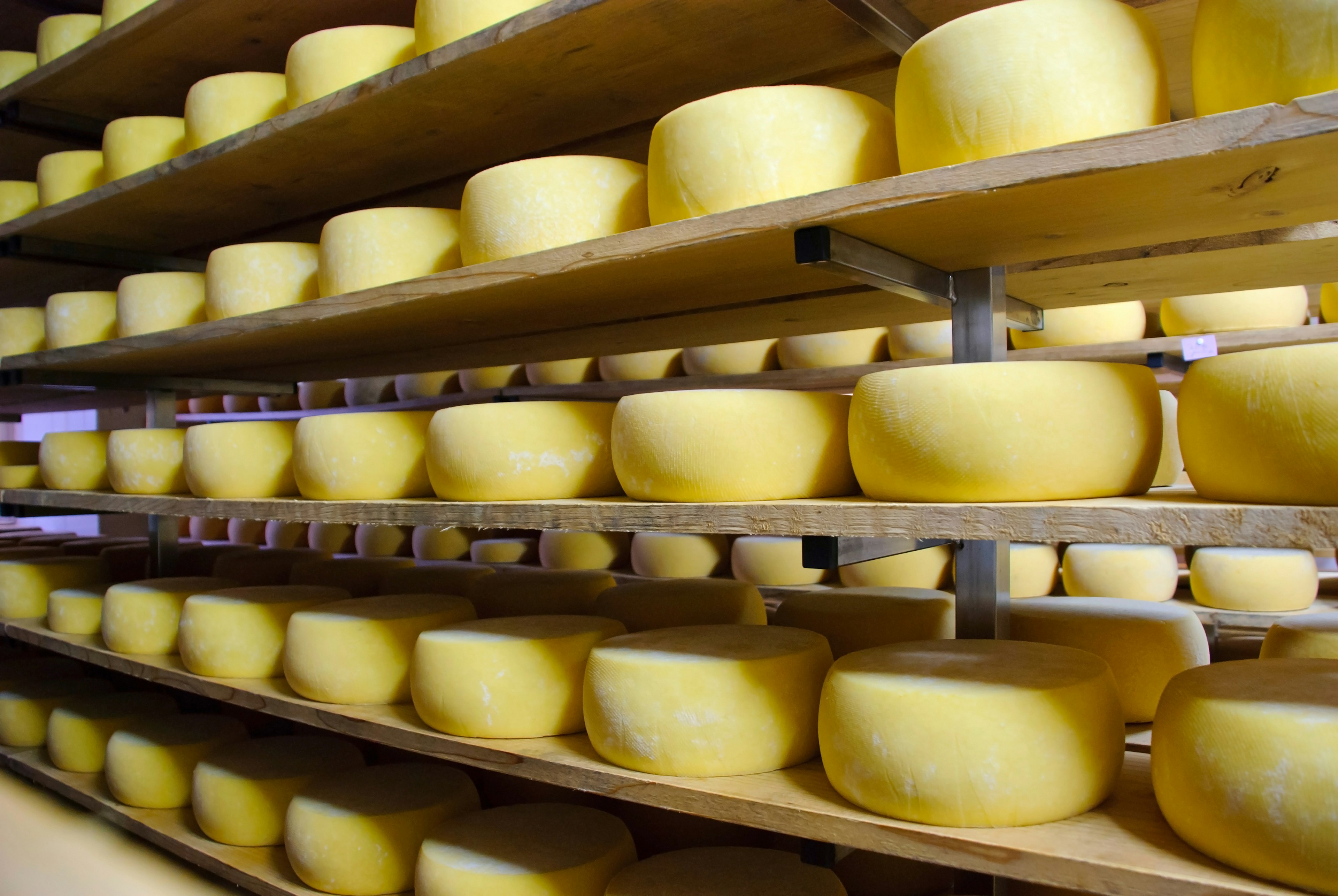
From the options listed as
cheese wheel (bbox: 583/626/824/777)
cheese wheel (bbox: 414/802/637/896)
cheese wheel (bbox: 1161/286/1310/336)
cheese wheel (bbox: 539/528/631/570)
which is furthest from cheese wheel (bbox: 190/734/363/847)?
cheese wheel (bbox: 1161/286/1310/336)

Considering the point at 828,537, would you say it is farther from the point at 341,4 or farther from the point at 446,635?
the point at 341,4

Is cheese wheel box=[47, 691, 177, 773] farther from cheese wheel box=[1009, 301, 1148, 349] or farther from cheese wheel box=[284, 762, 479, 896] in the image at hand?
cheese wheel box=[1009, 301, 1148, 349]

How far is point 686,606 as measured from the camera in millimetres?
1718

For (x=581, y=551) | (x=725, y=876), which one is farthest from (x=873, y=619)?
(x=581, y=551)

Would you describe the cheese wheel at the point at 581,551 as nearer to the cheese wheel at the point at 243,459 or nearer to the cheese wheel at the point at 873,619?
the cheese wheel at the point at 243,459

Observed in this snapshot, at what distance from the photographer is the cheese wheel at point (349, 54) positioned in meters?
1.85

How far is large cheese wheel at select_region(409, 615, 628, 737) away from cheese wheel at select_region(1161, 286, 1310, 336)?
1668 mm

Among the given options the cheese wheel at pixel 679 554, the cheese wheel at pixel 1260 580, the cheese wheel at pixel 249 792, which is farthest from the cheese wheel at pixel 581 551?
the cheese wheel at pixel 1260 580

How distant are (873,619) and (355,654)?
0.90 m

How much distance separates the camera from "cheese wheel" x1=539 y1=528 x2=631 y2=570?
3.07 metres

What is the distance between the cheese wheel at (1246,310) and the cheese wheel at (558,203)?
1.50 meters

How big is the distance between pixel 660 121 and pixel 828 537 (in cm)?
59

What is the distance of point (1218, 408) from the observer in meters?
0.93

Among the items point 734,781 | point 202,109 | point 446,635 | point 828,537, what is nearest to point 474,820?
point 446,635
